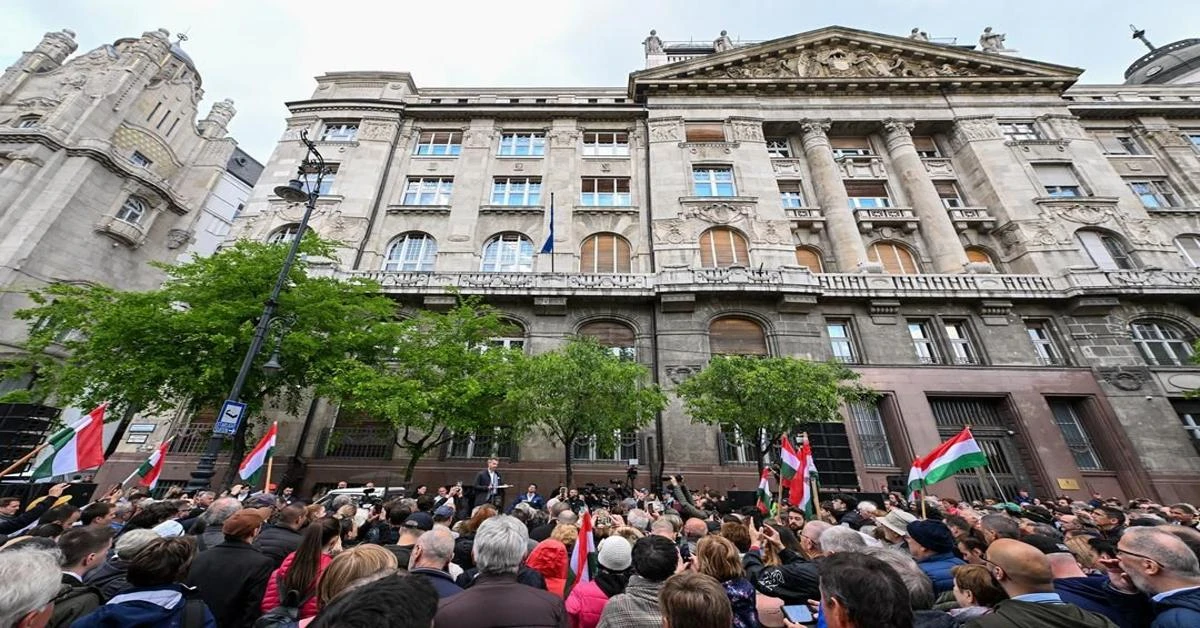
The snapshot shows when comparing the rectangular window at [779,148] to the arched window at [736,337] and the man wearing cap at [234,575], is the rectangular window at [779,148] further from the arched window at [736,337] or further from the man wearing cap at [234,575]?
the man wearing cap at [234,575]

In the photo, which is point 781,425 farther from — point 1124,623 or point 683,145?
point 683,145

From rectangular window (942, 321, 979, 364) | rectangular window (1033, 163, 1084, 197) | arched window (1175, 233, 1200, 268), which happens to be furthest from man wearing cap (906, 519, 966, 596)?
arched window (1175, 233, 1200, 268)

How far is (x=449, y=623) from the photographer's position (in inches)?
112

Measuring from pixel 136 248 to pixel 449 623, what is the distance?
42760 millimetres

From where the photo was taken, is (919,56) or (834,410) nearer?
(834,410)

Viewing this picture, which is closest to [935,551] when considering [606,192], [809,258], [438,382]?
[438,382]

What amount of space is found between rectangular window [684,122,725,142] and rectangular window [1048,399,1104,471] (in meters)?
20.2

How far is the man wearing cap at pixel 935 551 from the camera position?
13.3 ft

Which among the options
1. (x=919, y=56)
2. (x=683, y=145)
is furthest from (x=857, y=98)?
(x=683, y=145)

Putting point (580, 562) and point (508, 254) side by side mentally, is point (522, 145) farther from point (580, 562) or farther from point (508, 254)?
point (580, 562)

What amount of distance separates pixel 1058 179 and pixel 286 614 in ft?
117

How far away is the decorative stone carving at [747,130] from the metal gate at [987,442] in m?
16.4

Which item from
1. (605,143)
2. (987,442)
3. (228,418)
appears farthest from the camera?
(605,143)

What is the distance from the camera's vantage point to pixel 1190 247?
23.1 m
